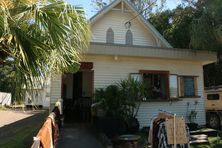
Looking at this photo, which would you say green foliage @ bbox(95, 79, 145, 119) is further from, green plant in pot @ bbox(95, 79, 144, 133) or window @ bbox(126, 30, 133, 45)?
window @ bbox(126, 30, 133, 45)

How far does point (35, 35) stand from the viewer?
17.8 ft

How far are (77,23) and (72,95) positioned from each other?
1229cm

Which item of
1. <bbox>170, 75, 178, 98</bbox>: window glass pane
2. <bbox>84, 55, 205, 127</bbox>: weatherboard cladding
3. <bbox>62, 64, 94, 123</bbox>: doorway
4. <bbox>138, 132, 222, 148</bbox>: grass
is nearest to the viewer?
<bbox>138, 132, 222, 148</bbox>: grass

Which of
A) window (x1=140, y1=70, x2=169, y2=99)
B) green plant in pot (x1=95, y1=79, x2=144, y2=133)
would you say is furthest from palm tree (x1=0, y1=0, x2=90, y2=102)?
window (x1=140, y1=70, x2=169, y2=99)

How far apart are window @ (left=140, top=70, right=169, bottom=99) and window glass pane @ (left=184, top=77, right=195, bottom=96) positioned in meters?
0.97

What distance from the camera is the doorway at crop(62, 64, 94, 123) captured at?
15.6 metres

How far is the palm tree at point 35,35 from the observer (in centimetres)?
504

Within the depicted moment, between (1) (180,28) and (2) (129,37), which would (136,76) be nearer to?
(2) (129,37)

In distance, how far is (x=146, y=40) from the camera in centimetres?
1720

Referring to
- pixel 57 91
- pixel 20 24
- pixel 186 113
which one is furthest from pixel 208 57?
pixel 20 24

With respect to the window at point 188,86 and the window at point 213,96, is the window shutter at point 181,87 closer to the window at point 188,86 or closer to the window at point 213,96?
the window at point 188,86

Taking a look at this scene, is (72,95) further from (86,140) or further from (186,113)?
(86,140)

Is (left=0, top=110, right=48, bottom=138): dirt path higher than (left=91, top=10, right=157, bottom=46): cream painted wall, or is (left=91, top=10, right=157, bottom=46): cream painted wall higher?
(left=91, top=10, right=157, bottom=46): cream painted wall

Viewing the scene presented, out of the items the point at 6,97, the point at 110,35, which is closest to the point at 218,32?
the point at 110,35
